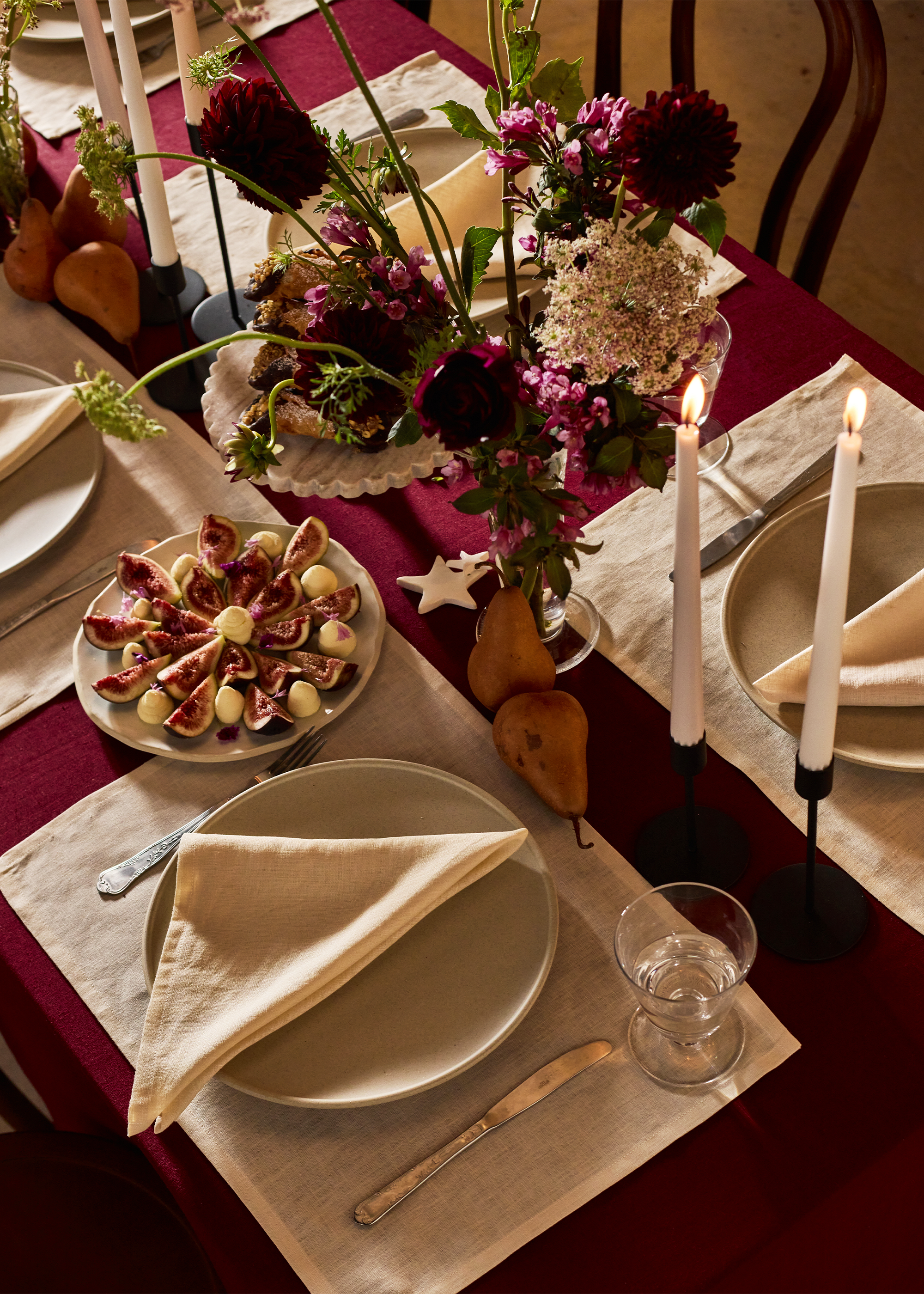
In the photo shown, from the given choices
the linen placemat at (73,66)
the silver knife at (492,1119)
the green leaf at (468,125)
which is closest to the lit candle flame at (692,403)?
the green leaf at (468,125)

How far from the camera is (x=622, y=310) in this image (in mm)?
825

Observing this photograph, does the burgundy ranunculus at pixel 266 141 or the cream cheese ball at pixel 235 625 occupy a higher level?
the burgundy ranunculus at pixel 266 141

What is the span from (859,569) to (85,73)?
1.52 meters

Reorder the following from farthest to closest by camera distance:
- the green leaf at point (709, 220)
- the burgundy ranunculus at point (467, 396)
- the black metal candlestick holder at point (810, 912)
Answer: the black metal candlestick holder at point (810, 912) → the green leaf at point (709, 220) → the burgundy ranunculus at point (467, 396)

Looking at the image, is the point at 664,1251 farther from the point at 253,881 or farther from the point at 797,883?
the point at 253,881

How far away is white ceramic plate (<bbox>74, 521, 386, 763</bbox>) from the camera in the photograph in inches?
46.2

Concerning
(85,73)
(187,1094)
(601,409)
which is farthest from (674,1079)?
(85,73)

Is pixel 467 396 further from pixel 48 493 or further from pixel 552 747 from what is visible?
pixel 48 493

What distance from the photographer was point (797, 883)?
3.47 feet

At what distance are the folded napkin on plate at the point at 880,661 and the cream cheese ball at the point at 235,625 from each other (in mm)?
523

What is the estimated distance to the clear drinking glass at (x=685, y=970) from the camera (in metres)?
0.94

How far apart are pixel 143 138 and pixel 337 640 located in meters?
0.63

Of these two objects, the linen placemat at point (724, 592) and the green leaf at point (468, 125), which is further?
the linen placemat at point (724, 592)

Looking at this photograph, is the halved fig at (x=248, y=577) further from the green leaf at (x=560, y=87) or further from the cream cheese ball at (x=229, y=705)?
the green leaf at (x=560, y=87)
